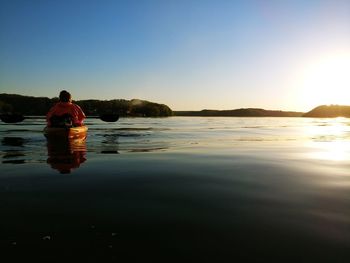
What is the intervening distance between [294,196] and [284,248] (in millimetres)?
3091

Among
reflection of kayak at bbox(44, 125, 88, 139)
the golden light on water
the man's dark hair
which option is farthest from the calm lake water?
the man's dark hair

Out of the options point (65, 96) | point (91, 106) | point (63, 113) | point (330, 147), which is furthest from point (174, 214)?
point (91, 106)

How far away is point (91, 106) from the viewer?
487 ft

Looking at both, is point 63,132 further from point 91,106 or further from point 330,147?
point 91,106

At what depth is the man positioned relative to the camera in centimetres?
2174

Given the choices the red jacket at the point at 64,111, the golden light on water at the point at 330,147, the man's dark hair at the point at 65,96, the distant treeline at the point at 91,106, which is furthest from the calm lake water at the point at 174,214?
the distant treeline at the point at 91,106

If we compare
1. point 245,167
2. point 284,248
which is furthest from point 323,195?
point 245,167

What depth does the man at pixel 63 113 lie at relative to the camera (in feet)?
71.3

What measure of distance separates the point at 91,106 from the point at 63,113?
12965 centimetres

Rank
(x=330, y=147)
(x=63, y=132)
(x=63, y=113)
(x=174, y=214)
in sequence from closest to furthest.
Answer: (x=174, y=214)
(x=330, y=147)
(x=63, y=132)
(x=63, y=113)

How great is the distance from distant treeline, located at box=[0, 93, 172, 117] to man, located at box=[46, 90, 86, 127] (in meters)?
93.9

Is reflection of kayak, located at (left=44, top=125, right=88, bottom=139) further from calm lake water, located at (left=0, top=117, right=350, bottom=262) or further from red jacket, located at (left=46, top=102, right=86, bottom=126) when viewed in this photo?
calm lake water, located at (left=0, top=117, right=350, bottom=262)

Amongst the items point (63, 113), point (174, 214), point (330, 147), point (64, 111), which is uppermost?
point (64, 111)

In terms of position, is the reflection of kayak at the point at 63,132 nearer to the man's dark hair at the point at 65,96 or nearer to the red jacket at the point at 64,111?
the red jacket at the point at 64,111
